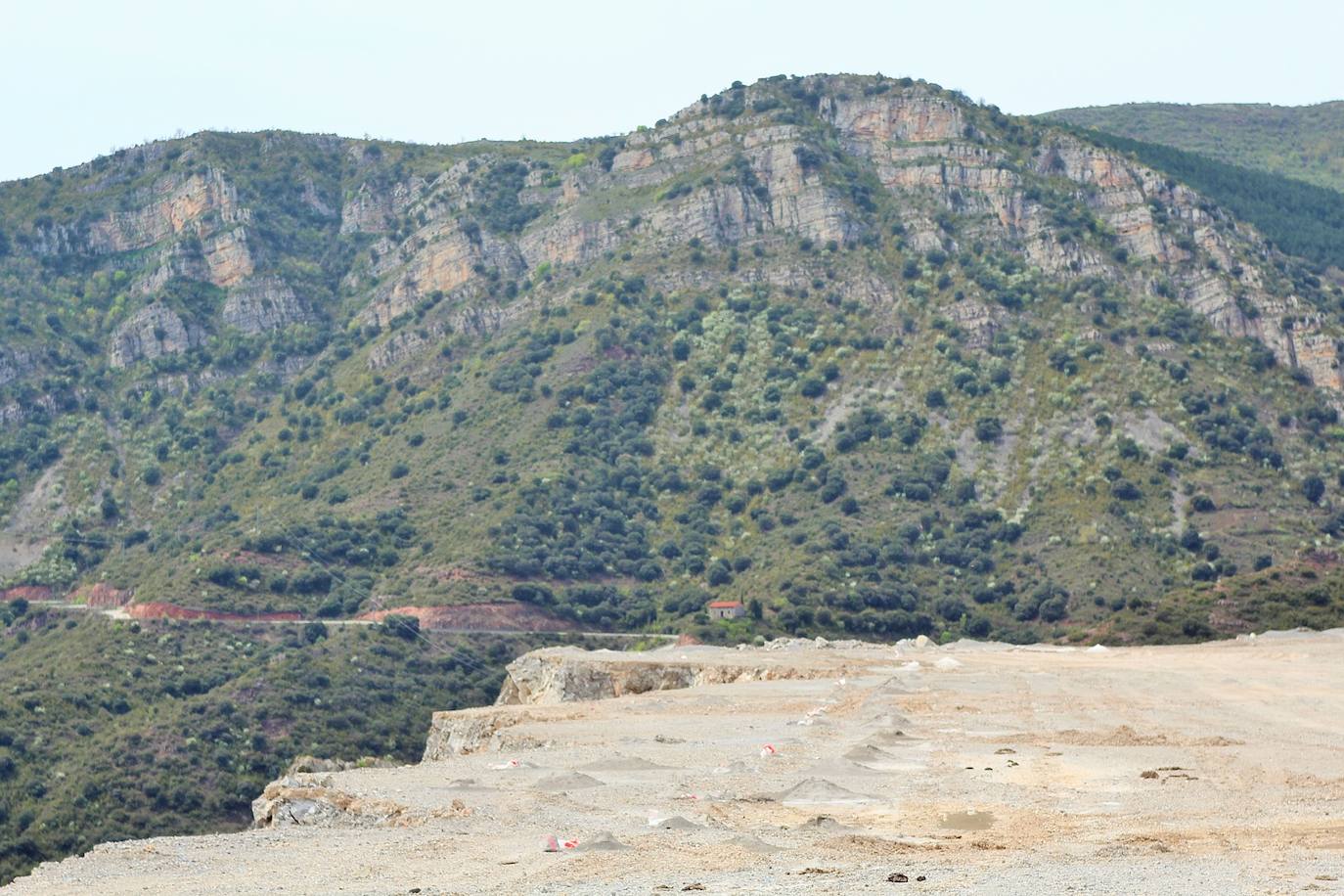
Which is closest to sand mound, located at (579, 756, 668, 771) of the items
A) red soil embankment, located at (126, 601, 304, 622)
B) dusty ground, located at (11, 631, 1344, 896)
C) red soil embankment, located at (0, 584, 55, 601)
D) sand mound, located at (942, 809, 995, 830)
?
dusty ground, located at (11, 631, 1344, 896)

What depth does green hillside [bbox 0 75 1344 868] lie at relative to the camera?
321 ft

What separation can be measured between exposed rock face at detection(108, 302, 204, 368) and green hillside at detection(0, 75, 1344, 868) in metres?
0.28

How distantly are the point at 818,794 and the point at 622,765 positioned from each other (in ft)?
25.7

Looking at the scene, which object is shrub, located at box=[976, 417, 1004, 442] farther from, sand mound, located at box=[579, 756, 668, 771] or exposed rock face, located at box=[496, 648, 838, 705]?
sand mound, located at box=[579, 756, 668, 771]

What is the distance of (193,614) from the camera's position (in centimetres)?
9869

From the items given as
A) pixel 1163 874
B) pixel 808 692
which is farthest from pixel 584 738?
pixel 1163 874

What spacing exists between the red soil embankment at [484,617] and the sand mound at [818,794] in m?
63.8

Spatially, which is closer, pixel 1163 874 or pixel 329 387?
pixel 1163 874

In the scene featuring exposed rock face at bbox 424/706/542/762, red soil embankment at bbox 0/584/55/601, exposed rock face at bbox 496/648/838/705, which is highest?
exposed rock face at bbox 424/706/542/762

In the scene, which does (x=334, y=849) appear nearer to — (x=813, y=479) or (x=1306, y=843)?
(x=1306, y=843)

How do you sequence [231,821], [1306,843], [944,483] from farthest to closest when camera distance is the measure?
[944,483] → [231,821] → [1306,843]

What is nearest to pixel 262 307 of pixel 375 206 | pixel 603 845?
pixel 375 206

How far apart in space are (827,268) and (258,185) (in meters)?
58.7

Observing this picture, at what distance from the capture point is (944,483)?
108812mm
